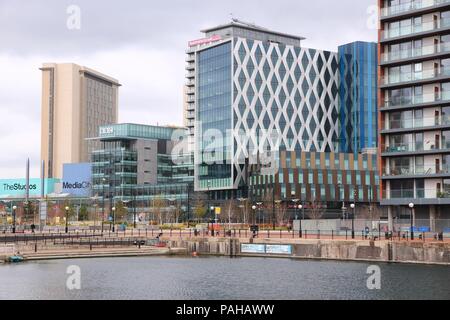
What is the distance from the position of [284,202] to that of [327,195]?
11750 mm

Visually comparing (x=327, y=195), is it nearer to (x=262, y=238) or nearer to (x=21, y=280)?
(x=262, y=238)

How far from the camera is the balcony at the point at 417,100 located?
268ft

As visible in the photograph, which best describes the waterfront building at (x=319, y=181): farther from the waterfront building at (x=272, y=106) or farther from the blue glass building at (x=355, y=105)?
the blue glass building at (x=355, y=105)

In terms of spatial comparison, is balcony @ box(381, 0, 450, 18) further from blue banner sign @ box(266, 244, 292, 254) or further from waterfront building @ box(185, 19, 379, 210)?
waterfront building @ box(185, 19, 379, 210)

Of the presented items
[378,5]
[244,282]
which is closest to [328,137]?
[378,5]

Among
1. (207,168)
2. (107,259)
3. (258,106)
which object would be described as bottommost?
(107,259)

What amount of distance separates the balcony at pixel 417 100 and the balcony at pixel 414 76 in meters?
1.88

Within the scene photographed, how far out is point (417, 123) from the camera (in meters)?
83.9

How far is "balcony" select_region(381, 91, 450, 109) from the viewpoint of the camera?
81.7 m

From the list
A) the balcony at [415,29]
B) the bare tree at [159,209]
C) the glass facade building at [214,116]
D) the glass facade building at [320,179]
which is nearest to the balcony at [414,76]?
the balcony at [415,29]

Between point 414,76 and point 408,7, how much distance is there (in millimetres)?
8090
